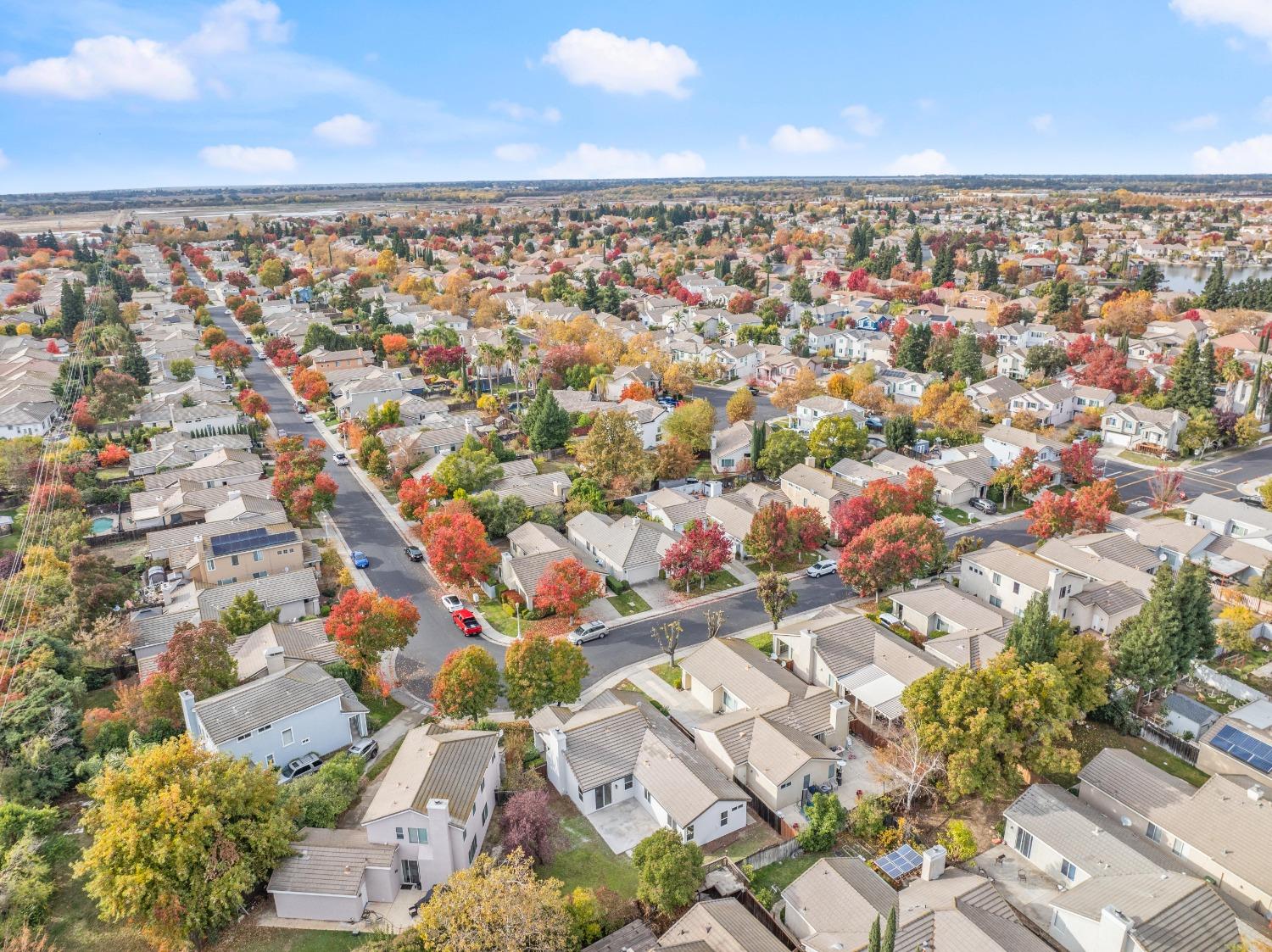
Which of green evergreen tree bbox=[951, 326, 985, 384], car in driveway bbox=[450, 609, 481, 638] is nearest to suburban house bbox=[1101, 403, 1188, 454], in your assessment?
green evergreen tree bbox=[951, 326, 985, 384]

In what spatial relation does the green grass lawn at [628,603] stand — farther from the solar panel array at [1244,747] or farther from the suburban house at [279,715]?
the solar panel array at [1244,747]

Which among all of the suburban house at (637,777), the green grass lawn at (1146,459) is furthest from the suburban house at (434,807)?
the green grass lawn at (1146,459)

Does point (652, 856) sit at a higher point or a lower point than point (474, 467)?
lower

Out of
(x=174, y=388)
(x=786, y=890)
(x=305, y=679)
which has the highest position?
(x=174, y=388)

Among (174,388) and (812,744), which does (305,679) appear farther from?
(174,388)

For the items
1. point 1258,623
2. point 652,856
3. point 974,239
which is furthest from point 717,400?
point 974,239

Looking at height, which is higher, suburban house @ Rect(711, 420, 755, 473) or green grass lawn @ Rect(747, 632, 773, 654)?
suburban house @ Rect(711, 420, 755, 473)

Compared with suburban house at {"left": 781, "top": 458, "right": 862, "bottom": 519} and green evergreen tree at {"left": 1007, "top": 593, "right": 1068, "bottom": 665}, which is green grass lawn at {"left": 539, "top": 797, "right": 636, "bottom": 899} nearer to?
green evergreen tree at {"left": 1007, "top": 593, "right": 1068, "bottom": 665}
